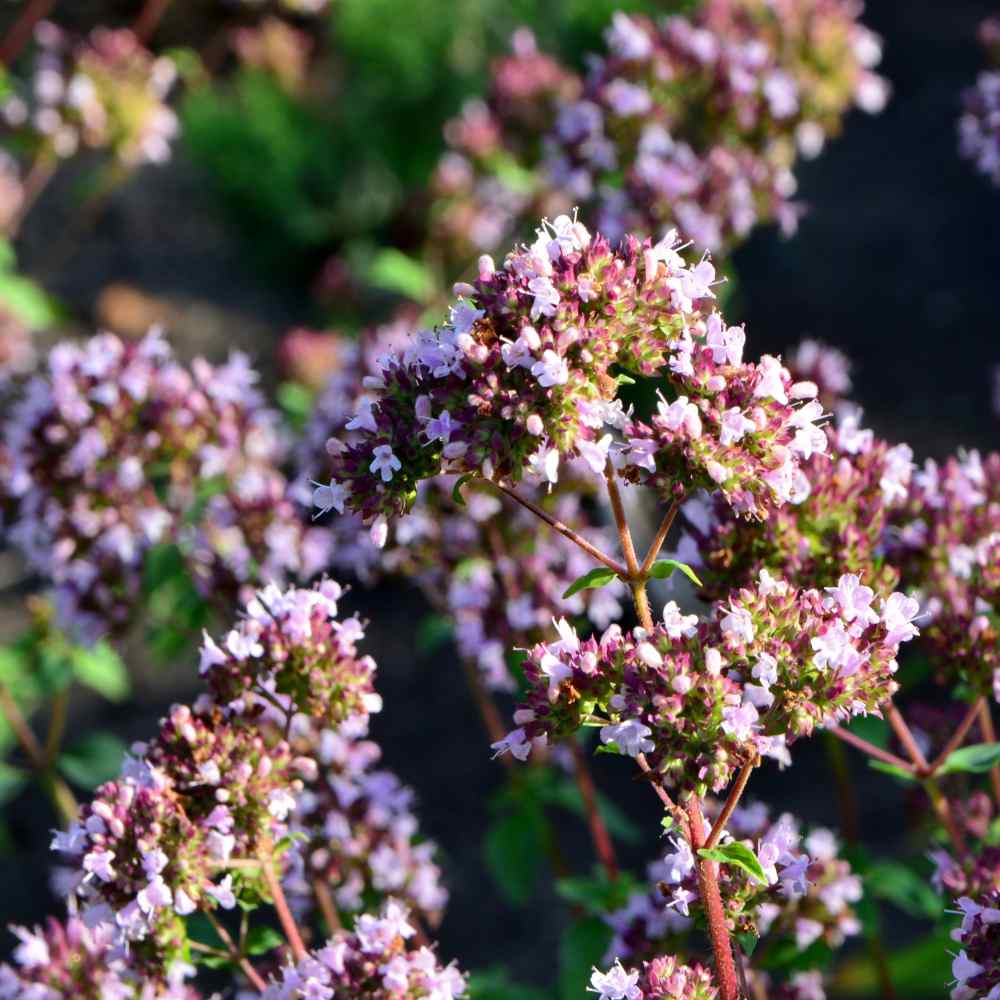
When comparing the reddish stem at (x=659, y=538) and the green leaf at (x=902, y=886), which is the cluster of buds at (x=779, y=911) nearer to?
the green leaf at (x=902, y=886)

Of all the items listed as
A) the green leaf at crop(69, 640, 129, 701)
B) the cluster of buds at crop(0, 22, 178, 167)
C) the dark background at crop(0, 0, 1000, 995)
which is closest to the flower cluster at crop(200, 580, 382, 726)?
the green leaf at crop(69, 640, 129, 701)

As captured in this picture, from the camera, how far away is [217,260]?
352 inches

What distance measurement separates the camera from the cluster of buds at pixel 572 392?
2.04 m

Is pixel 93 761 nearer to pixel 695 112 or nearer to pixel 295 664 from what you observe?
pixel 295 664

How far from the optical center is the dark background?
540 centimetres

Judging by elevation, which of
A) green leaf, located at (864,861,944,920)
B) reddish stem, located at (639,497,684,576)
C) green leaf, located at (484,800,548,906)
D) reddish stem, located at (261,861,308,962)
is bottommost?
reddish stem, located at (261,861,308,962)

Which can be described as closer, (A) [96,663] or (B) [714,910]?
(B) [714,910]

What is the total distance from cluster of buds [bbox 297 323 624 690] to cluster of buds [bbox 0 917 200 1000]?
3.86 feet

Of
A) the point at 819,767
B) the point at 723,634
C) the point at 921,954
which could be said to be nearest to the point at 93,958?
the point at 723,634

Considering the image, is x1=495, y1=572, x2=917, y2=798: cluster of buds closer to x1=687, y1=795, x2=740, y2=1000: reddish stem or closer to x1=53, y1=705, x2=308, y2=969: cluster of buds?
x1=687, y1=795, x2=740, y2=1000: reddish stem

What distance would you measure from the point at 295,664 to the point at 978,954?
3.86 feet

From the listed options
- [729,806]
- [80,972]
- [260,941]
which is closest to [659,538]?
[729,806]

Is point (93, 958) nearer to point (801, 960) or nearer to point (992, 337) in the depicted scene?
point (801, 960)

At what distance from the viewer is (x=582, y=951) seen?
320cm
